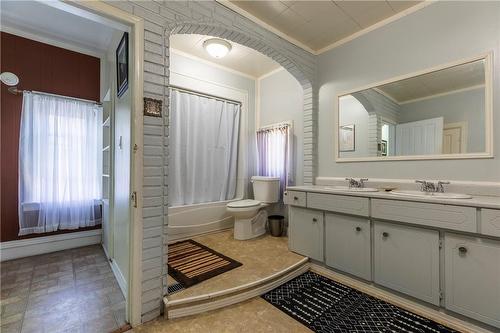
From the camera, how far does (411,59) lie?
2092mm

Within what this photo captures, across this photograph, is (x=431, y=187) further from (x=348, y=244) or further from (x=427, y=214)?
(x=348, y=244)

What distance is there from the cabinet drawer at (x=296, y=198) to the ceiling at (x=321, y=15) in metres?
1.78

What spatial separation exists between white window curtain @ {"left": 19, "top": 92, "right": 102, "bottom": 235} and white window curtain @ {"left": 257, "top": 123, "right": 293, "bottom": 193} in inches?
89.7

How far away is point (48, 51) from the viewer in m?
2.69

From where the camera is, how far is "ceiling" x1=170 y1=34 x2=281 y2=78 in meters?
2.74

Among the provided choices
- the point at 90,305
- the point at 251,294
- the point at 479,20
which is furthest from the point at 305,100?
the point at 90,305

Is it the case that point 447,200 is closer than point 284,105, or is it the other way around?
point 447,200

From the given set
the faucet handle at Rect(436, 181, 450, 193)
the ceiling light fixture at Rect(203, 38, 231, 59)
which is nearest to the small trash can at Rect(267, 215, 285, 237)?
the faucet handle at Rect(436, 181, 450, 193)

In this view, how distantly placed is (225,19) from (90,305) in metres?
2.61

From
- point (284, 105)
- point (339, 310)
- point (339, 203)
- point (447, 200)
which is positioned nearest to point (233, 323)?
point (339, 310)

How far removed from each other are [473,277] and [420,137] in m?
1.18

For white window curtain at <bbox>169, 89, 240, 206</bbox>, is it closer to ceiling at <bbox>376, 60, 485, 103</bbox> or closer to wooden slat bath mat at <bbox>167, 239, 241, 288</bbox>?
wooden slat bath mat at <bbox>167, 239, 241, 288</bbox>

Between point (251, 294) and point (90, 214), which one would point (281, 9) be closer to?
point (251, 294)

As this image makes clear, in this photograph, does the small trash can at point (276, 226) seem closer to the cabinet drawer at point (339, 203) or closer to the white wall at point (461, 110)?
the cabinet drawer at point (339, 203)
